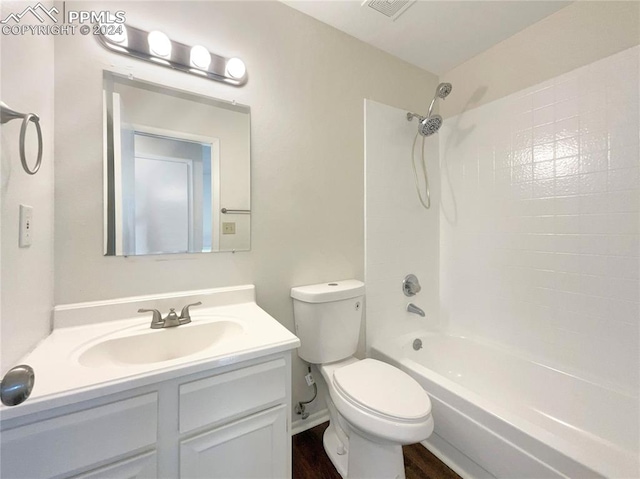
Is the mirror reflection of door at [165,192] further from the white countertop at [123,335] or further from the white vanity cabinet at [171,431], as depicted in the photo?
the white vanity cabinet at [171,431]

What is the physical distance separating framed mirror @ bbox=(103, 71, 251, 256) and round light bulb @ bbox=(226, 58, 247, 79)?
0.14 meters

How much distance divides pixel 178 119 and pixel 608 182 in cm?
210

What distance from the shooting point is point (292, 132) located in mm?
1426

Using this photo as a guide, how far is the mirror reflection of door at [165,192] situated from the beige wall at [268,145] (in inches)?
3.1

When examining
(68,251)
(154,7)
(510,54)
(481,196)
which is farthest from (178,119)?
(510,54)

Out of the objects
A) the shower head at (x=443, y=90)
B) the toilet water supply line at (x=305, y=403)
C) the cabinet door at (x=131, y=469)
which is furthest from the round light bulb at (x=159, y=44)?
the toilet water supply line at (x=305, y=403)

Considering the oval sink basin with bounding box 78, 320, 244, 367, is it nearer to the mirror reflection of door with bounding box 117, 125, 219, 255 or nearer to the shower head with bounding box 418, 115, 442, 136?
the mirror reflection of door with bounding box 117, 125, 219, 255

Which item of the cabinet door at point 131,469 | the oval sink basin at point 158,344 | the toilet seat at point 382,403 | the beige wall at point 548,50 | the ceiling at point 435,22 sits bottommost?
the toilet seat at point 382,403

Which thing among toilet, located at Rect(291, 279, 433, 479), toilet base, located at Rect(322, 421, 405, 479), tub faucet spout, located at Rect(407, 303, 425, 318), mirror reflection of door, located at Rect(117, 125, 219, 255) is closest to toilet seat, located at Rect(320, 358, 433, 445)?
toilet, located at Rect(291, 279, 433, 479)

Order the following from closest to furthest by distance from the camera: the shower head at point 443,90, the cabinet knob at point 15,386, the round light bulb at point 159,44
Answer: the cabinet knob at point 15,386, the round light bulb at point 159,44, the shower head at point 443,90

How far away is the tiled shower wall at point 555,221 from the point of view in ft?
4.09

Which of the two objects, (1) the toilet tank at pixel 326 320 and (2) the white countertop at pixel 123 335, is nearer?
(2) the white countertop at pixel 123 335

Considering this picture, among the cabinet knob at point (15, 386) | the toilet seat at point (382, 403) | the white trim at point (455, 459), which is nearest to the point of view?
the cabinet knob at point (15, 386)

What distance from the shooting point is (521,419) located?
1.05 metres
